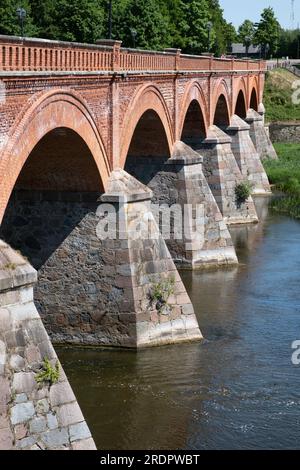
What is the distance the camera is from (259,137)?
54.0 meters

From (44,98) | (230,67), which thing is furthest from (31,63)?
(230,67)

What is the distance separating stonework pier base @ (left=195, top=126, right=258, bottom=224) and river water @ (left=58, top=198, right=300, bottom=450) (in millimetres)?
10269

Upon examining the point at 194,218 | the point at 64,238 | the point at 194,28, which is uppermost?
the point at 194,28

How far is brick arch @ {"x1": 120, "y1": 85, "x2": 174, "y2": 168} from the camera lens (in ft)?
74.9

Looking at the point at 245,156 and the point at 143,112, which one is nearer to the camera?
the point at 143,112

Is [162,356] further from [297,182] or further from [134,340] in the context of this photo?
[297,182]

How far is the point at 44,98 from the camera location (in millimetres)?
16609

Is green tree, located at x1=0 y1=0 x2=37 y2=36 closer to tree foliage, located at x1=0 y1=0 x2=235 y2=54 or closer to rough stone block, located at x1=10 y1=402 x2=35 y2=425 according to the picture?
tree foliage, located at x1=0 y1=0 x2=235 y2=54

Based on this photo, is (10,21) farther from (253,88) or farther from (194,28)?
(194,28)

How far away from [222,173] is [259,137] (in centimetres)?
1907

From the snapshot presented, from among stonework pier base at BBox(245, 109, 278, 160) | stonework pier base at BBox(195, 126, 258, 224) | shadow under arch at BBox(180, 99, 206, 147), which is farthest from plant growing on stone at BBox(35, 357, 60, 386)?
stonework pier base at BBox(245, 109, 278, 160)

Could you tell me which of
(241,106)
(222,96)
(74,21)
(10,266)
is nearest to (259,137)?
(241,106)

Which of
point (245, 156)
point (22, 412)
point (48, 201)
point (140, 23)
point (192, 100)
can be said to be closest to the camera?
point (22, 412)

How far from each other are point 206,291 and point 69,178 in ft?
23.8
